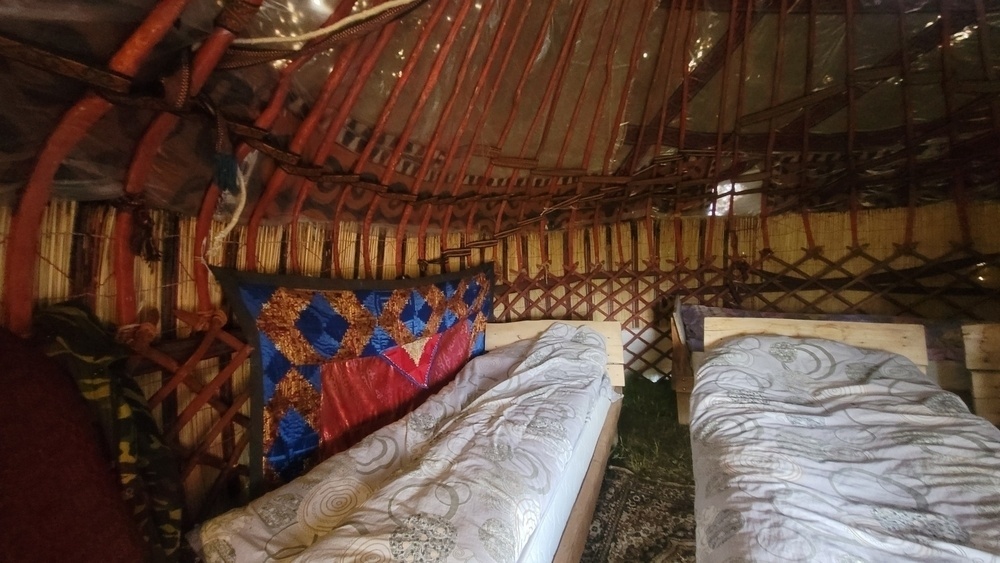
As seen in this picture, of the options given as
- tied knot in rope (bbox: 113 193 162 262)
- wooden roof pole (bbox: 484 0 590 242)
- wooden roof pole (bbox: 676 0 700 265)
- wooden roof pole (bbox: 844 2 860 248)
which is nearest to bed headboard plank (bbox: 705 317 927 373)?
wooden roof pole (bbox: 844 2 860 248)

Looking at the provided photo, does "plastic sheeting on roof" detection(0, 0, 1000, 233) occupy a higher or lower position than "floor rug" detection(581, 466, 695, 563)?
higher

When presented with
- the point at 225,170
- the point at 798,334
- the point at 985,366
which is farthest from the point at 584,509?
the point at 985,366

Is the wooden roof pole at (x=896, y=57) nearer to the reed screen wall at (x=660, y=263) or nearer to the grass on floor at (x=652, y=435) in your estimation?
the reed screen wall at (x=660, y=263)

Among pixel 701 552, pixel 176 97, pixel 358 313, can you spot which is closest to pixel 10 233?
pixel 176 97

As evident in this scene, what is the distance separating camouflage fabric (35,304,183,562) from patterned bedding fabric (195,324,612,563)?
11 cm

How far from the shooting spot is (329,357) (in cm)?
158

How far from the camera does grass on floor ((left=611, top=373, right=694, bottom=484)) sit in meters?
2.04

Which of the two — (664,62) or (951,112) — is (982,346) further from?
(664,62)

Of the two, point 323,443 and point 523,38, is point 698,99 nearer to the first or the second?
point 523,38

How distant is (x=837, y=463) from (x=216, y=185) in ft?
6.80

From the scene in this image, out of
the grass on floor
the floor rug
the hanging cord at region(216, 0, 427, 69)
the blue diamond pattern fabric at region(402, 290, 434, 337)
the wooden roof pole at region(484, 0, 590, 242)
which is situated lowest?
the floor rug

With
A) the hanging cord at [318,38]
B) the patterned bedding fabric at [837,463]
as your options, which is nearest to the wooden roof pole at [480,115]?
the hanging cord at [318,38]

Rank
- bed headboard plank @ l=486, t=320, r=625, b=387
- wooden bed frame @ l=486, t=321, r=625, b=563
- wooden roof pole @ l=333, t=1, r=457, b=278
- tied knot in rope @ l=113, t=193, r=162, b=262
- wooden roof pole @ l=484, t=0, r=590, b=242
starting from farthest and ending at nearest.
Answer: bed headboard plank @ l=486, t=320, r=625, b=387 → wooden roof pole @ l=484, t=0, r=590, b=242 → wooden roof pole @ l=333, t=1, r=457, b=278 → wooden bed frame @ l=486, t=321, r=625, b=563 → tied knot in rope @ l=113, t=193, r=162, b=262

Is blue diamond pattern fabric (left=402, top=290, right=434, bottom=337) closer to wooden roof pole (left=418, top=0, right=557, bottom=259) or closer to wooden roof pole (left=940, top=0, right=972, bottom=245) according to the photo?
wooden roof pole (left=418, top=0, right=557, bottom=259)
